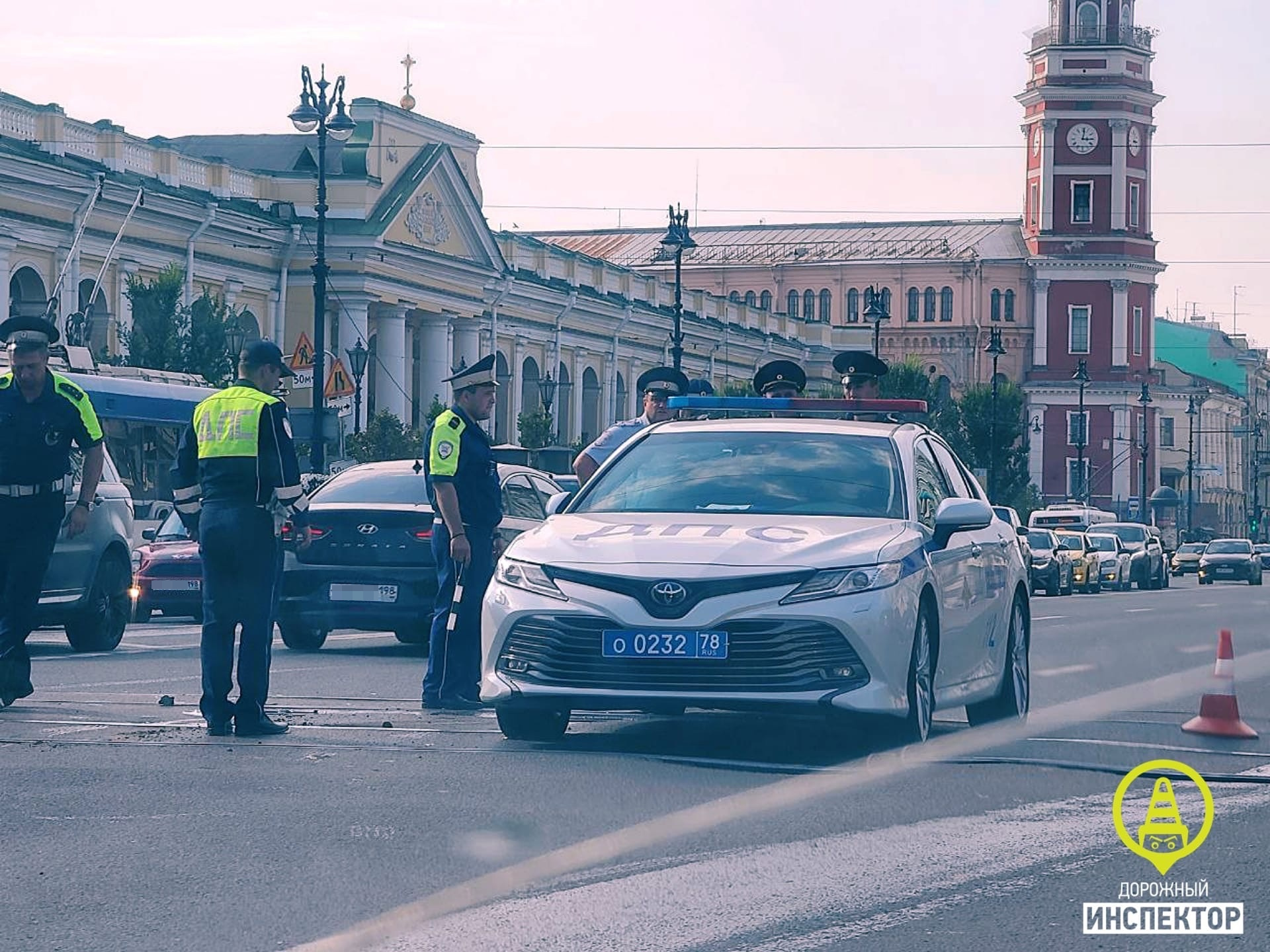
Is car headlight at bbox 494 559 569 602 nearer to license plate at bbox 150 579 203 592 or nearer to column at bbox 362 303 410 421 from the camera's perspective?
license plate at bbox 150 579 203 592

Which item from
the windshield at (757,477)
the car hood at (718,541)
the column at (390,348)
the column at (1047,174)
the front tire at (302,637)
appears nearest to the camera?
the car hood at (718,541)

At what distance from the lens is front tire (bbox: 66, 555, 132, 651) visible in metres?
17.5

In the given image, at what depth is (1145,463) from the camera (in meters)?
121

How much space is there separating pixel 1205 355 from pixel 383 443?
409ft

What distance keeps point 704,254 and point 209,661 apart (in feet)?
437

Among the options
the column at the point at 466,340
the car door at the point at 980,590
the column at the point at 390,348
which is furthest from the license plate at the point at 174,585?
the column at the point at 466,340

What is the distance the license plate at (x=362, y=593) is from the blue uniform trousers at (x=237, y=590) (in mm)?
6680

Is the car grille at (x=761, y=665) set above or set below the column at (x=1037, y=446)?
below

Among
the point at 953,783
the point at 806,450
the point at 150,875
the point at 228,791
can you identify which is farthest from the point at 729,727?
the point at 150,875

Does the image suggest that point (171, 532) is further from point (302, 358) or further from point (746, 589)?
point (746, 589)

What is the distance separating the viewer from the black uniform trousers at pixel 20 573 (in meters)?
11.7

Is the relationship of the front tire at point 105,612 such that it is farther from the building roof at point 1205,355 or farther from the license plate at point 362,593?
the building roof at point 1205,355

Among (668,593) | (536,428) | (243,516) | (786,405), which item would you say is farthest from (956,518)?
(536,428)

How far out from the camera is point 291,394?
62188 mm
